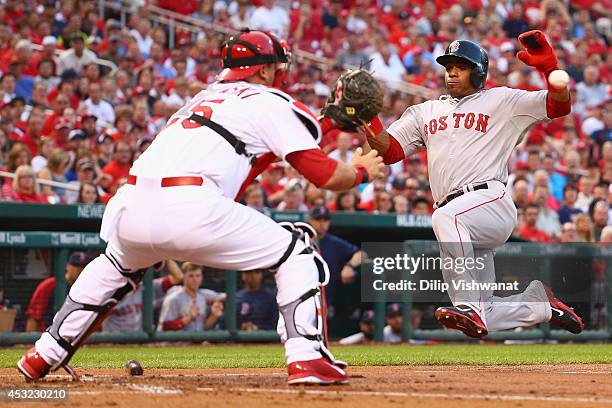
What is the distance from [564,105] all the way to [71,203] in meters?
5.59

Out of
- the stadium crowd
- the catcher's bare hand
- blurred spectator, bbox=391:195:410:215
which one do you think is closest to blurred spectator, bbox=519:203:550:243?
the stadium crowd

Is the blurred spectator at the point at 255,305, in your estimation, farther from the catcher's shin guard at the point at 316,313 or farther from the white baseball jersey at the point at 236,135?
the white baseball jersey at the point at 236,135

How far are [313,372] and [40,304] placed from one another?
5.59 meters

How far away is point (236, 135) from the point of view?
577 cm

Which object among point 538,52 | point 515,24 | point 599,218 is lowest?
point 599,218

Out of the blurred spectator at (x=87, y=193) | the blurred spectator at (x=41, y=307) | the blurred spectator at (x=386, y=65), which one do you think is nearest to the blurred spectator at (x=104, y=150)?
the blurred spectator at (x=87, y=193)

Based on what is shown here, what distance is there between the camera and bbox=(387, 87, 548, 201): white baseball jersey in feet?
24.8

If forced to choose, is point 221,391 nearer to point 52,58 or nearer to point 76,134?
point 76,134

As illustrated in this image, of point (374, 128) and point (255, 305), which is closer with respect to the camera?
point (374, 128)

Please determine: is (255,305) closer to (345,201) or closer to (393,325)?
(393,325)

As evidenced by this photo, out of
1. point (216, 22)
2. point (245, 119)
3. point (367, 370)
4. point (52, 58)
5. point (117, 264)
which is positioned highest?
point (216, 22)

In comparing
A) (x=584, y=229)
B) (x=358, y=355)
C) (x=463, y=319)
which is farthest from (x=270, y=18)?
(x=463, y=319)

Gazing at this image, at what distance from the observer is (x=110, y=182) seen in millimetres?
12227

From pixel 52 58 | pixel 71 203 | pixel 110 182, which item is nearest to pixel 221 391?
pixel 71 203
